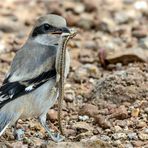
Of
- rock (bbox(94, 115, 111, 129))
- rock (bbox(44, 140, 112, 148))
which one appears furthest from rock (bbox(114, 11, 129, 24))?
rock (bbox(44, 140, 112, 148))

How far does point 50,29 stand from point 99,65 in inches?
89.2

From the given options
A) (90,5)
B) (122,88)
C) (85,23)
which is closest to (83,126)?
(122,88)

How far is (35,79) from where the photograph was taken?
6367 mm

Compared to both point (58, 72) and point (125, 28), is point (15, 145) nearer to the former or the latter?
point (58, 72)

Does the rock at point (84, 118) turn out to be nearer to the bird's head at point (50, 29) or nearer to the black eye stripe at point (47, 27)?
the bird's head at point (50, 29)

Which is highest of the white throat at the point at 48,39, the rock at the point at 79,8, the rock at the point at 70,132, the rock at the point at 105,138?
the white throat at the point at 48,39

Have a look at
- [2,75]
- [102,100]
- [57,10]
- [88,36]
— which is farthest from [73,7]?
[102,100]

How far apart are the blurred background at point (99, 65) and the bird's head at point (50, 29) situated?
2.90 feet

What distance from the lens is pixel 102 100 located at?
24.4 feet

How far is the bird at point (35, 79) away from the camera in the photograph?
249 inches

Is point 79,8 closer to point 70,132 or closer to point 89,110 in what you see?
point 89,110

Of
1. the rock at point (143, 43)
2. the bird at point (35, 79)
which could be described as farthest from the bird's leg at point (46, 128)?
the rock at point (143, 43)

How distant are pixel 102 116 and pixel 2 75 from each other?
1.73 metres

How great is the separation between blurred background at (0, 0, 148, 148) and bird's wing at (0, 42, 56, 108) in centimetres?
49
